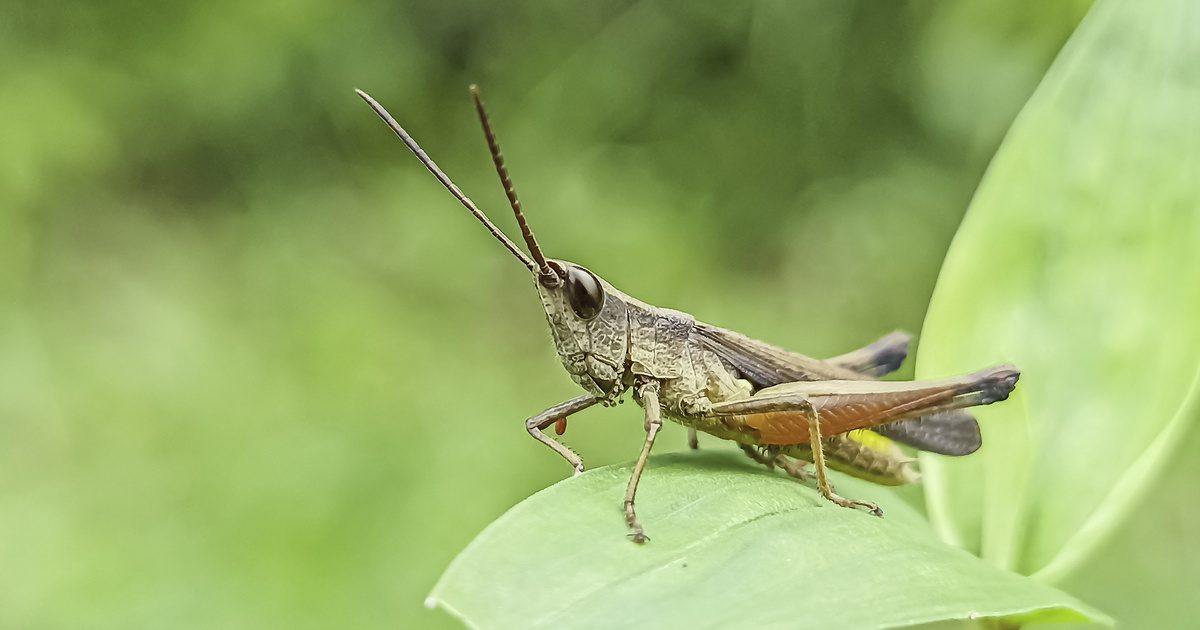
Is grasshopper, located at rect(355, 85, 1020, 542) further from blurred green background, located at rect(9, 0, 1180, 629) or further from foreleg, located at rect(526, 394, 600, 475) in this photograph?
blurred green background, located at rect(9, 0, 1180, 629)

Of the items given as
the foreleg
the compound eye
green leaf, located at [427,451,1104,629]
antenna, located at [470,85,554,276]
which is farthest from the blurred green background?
green leaf, located at [427,451,1104,629]

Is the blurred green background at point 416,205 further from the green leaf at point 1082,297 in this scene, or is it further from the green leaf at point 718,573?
the green leaf at point 718,573

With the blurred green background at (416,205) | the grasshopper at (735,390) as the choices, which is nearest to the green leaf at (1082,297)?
the grasshopper at (735,390)

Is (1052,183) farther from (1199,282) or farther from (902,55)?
(902,55)

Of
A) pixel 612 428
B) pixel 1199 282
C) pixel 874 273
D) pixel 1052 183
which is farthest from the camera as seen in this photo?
pixel 874 273

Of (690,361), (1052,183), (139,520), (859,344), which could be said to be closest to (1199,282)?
(1052,183)

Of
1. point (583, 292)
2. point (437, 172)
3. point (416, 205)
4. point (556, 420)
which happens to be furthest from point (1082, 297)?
point (416, 205)

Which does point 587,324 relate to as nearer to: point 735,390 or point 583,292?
point 583,292
